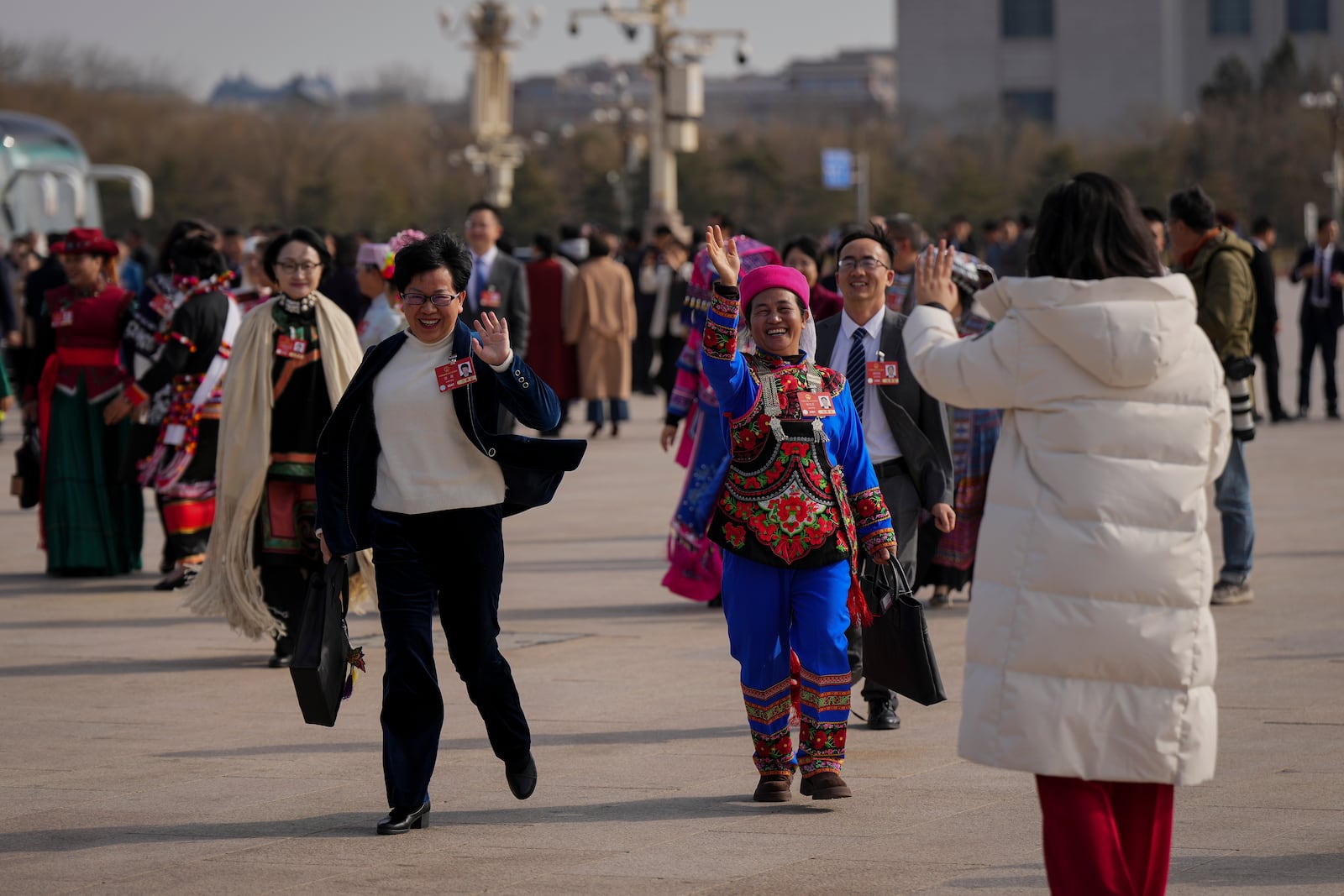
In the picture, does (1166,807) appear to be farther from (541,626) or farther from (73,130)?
(73,130)

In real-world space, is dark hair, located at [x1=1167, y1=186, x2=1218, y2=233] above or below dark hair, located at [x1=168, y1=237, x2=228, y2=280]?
above

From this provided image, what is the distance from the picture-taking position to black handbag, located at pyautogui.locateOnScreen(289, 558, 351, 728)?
5766 millimetres

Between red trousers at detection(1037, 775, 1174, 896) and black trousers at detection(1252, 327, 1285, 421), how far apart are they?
1342 cm

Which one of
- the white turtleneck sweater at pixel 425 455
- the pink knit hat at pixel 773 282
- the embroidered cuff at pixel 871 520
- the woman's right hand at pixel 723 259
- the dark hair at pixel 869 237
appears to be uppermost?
the dark hair at pixel 869 237

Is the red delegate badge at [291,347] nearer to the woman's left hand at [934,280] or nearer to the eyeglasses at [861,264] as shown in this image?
the eyeglasses at [861,264]

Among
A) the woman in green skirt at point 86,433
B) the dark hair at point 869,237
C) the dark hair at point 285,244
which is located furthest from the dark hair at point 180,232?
the dark hair at point 869,237

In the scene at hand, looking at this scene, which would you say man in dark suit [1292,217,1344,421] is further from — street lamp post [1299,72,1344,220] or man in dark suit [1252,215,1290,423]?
street lamp post [1299,72,1344,220]

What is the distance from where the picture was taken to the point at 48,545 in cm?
1126

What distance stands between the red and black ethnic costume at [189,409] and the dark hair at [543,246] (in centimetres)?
962

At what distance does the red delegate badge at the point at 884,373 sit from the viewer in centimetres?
703

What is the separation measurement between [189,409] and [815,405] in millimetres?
5196

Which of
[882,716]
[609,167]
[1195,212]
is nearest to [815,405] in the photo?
[882,716]

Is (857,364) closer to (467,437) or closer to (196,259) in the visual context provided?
(467,437)

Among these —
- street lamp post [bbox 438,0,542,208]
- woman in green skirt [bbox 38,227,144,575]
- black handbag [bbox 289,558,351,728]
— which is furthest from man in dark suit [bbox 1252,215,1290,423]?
street lamp post [bbox 438,0,542,208]
